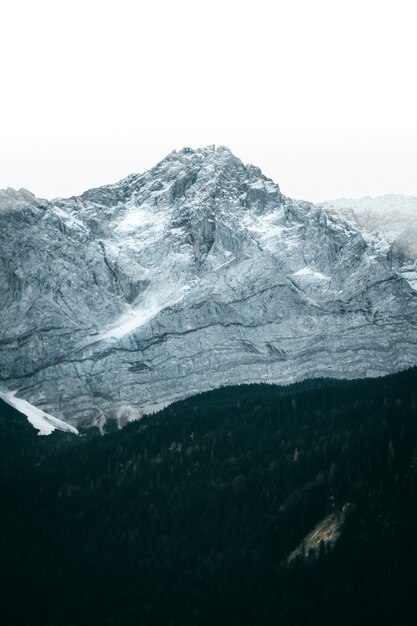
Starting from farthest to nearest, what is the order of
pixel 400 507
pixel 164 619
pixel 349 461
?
pixel 349 461 < pixel 400 507 < pixel 164 619

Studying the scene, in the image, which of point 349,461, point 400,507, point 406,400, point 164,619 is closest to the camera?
point 164,619

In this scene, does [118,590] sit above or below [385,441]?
below

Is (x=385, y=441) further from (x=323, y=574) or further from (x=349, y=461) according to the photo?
(x=323, y=574)

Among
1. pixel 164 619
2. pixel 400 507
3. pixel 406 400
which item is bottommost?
pixel 164 619

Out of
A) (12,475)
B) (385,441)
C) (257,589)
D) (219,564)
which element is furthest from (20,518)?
(385,441)

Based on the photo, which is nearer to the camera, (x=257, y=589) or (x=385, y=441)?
(x=257, y=589)

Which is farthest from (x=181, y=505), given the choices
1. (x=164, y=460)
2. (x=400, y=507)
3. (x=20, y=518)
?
(x=400, y=507)

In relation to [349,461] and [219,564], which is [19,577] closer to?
[219,564]
